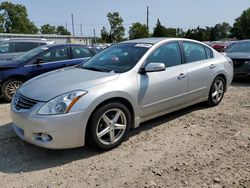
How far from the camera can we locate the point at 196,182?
3127 millimetres

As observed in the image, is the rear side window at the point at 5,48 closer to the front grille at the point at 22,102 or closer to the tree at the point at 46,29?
the front grille at the point at 22,102

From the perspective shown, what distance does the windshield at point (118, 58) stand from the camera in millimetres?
4383

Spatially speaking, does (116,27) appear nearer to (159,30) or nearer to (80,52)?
(159,30)

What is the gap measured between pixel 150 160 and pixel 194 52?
2.68 metres

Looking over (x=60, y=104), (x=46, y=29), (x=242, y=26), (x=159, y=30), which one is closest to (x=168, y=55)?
(x=60, y=104)

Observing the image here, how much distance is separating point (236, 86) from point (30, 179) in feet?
22.8

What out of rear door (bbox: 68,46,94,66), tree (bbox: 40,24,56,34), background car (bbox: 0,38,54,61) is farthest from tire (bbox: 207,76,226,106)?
tree (bbox: 40,24,56,34)

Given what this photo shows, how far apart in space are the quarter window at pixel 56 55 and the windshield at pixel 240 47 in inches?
240

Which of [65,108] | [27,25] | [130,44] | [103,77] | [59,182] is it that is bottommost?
[59,182]

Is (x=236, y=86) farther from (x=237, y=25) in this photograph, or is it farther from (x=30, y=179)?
(x=237, y=25)

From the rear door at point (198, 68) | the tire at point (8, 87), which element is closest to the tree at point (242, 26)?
Answer: the rear door at point (198, 68)

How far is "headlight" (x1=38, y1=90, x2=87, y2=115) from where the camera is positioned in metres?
3.46

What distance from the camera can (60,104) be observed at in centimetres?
350

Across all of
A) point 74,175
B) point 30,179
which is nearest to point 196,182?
point 74,175
